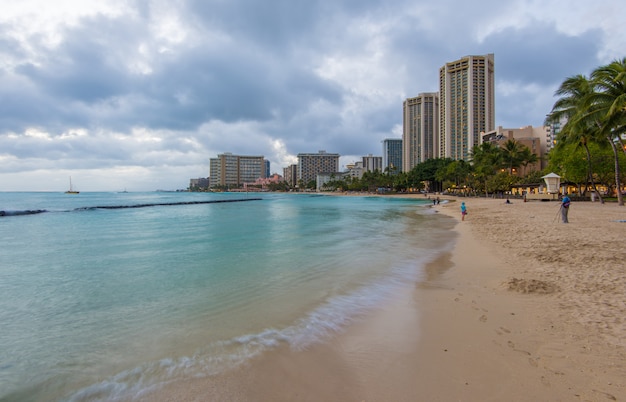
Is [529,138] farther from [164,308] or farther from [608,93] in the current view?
[164,308]

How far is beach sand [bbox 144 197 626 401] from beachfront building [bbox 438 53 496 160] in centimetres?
13120

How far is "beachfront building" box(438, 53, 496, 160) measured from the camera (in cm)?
12588

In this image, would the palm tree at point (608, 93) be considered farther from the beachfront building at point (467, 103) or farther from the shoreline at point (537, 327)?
the beachfront building at point (467, 103)

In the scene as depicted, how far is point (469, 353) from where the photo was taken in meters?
3.81

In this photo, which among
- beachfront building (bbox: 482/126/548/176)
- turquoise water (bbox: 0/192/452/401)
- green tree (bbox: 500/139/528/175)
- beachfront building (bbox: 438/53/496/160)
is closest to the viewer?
turquoise water (bbox: 0/192/452/401)

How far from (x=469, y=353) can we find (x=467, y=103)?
14472 cm

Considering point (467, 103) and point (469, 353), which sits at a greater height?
point (467, 103)

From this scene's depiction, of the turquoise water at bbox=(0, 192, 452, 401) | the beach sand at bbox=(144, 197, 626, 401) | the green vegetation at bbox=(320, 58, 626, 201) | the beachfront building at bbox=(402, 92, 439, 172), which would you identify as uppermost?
the beachfront building at bbox=(402, 92, 439, 172)

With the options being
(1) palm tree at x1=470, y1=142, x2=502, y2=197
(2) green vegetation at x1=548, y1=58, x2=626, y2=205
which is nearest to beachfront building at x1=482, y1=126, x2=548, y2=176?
(1) palm tree at x1=470, y1=142, x2=502, y2=197

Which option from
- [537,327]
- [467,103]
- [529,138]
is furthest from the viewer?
[467,103]

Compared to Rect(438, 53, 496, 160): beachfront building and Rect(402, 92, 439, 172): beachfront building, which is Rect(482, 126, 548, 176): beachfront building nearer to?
Rect(438, 53, 496, 160): beachfront building

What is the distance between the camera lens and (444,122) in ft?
449

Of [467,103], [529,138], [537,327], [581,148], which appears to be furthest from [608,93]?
[467,103]

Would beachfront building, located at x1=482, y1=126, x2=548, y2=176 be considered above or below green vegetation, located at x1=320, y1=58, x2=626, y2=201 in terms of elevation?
above
